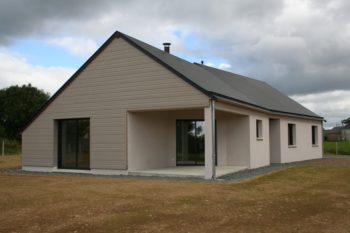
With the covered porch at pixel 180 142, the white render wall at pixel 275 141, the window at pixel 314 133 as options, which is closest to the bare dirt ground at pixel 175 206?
the covered porch at pixel 180 142

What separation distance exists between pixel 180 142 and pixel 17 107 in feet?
104

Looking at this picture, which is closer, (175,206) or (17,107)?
(175,206)

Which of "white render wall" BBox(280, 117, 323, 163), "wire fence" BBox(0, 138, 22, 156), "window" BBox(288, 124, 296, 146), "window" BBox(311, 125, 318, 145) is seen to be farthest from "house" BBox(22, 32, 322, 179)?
"wire fence" BBox(0, 138, 22, 156)

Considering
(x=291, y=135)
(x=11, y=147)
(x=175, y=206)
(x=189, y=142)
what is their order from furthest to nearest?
(x=11, y=147), (x=291, y=135), (x=189, y=142), (x=175, y=206)

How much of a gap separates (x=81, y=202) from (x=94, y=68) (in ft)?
30.4

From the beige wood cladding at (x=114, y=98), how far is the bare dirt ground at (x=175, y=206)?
3.08m

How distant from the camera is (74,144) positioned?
19.2m

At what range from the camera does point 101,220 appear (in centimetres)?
822

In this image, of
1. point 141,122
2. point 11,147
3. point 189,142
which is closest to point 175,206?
point 141,122

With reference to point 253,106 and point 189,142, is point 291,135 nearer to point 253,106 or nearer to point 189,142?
point 253,106

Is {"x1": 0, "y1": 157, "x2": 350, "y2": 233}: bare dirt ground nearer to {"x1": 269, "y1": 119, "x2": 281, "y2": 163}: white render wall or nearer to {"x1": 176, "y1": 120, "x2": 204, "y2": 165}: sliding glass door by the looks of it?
{"x1": 176, "y1": 120, "x2": 204, "y2": 165}: sliding glass door

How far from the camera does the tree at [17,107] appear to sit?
47.0 metres

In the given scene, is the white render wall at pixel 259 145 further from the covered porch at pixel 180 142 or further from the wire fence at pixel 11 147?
the wire fence at pixel 11 147

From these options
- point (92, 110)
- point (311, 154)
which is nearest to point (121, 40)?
point (92, 110)
